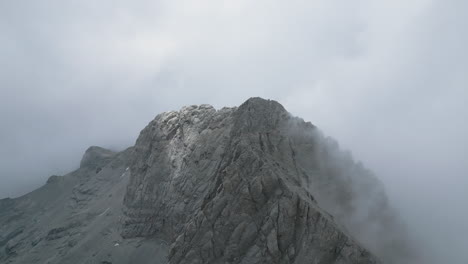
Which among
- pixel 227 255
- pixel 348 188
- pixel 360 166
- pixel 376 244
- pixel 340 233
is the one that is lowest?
pixel 227 255

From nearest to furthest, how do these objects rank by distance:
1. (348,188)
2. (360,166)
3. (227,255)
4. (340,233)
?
1. (340,233)
2. (227,255)
3. (348,188)
4. (360,166)

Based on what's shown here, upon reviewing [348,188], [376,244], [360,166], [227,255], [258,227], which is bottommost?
[227,255]

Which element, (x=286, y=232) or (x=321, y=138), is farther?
(x=321, y=138)

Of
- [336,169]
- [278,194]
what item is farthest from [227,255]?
[336,169]

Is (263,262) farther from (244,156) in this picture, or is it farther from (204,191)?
(204,191)

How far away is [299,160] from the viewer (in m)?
170

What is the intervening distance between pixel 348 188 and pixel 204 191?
6667 cm

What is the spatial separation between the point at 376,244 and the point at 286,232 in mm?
40628

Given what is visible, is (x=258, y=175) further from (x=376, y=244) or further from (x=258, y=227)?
(x=376, y=244)

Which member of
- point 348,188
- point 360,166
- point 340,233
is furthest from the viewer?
point 360,166

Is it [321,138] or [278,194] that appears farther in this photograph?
[321,138]

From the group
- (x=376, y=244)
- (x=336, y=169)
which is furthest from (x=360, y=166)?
(x=376, y=244)

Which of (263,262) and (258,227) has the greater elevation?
(258,227)

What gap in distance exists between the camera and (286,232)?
12600cm
